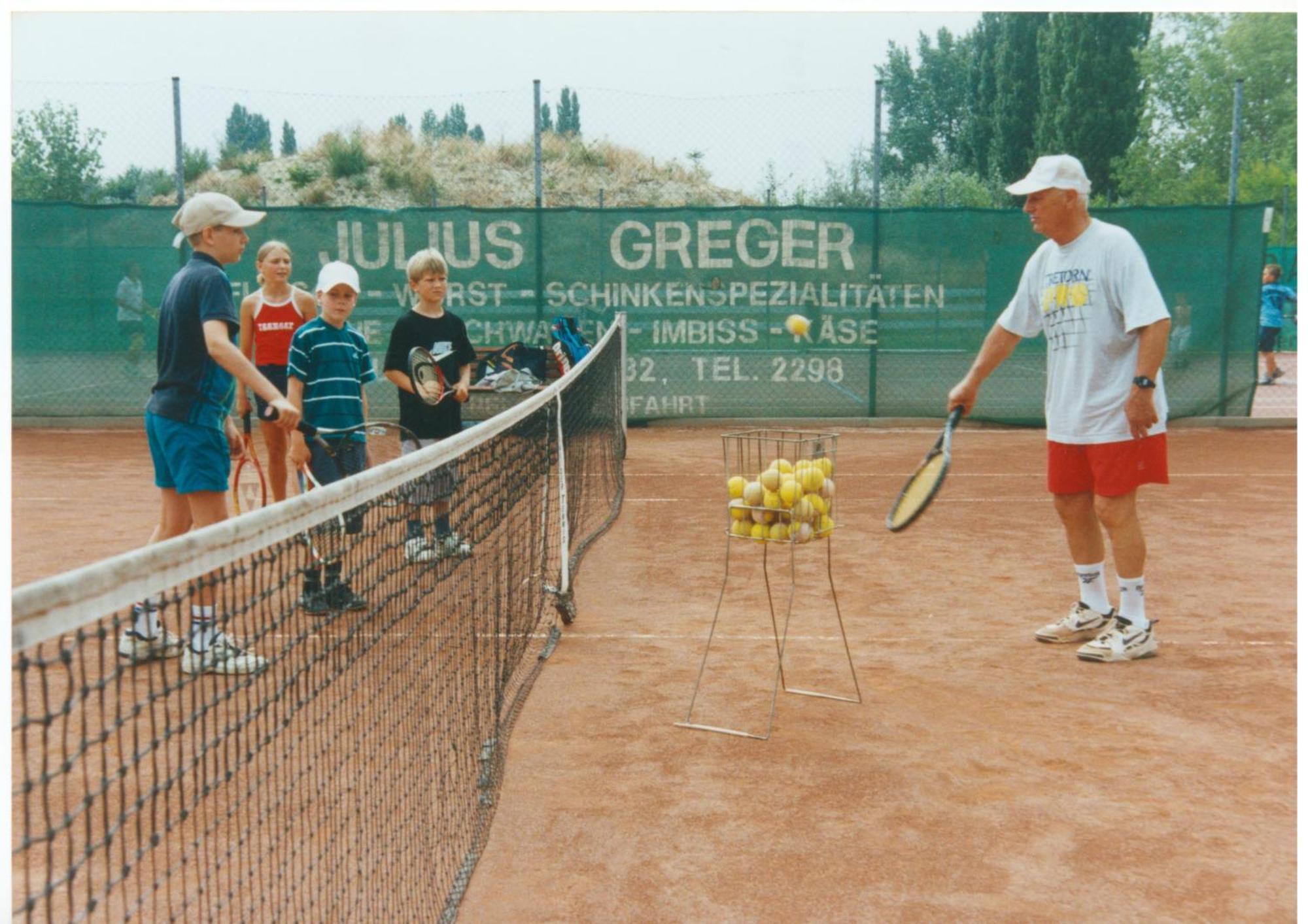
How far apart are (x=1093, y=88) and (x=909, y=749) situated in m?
33.1

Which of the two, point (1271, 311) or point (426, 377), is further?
point (1271, 311)

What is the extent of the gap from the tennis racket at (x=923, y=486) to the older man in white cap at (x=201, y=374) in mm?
1993

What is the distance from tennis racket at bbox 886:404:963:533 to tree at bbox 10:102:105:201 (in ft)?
50.7

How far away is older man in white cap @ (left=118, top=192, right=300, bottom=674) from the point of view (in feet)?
13.3

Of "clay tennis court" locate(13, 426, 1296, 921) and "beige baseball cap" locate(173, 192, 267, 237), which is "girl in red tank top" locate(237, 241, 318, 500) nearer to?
"clay tennis court" locate(13, 426, 1296, 921)

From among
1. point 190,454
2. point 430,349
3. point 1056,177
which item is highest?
point 1056,177

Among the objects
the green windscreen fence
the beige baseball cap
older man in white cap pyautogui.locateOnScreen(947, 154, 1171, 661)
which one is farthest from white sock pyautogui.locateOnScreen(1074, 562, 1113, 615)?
the green windscreen fence

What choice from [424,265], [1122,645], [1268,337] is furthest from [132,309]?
[1268,337]

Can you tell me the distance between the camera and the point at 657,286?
11.3 m

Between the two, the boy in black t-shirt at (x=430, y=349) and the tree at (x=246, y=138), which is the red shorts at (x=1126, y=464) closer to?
the boy in black t-shirt at (x=430, y=349)

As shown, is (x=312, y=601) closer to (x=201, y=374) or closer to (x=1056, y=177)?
(x=201, y=374)

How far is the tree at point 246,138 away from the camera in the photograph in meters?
29.2

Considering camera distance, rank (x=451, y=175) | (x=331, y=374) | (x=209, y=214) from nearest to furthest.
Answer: (x=209, y=214) → (x=331, y=374) → (x=451, y=175)

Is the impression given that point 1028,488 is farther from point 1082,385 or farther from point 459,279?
point 459,279
